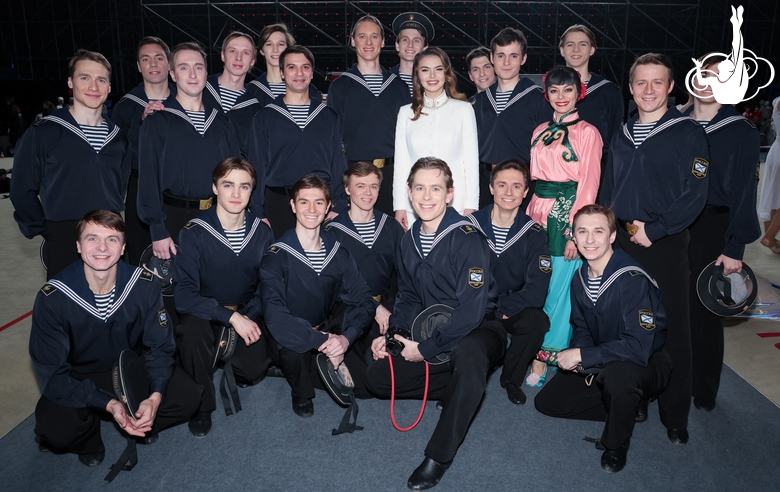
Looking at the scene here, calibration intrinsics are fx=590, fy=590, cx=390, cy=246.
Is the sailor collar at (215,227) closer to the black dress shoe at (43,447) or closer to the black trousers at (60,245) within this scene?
the black trousers at (60,245)

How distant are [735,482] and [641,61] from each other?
193 cm

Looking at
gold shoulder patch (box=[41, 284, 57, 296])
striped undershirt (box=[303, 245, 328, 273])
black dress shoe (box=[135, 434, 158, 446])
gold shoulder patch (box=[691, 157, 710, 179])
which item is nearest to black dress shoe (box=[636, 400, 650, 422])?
gold shoulder patch (box=[691, 157, 710, 179])

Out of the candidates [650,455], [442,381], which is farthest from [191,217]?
[650,455]

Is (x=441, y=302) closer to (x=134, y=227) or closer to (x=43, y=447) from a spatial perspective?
(x=43, y=447)

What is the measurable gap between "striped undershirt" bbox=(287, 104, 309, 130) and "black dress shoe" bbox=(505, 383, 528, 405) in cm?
192

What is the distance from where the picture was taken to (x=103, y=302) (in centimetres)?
258

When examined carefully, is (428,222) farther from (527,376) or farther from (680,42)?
(680,42)

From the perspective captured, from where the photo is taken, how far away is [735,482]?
2424 millimetres

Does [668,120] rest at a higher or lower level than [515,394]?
higher

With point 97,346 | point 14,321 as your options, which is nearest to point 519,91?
point 97,346

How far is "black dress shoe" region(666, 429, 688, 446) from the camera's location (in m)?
2.72

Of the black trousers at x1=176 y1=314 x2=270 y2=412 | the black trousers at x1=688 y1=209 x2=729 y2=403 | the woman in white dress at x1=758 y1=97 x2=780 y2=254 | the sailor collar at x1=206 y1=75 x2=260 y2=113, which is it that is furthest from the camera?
the woman in white dress at x1=758 y1=97 x2=780 y2=254

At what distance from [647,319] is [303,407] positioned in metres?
1.71

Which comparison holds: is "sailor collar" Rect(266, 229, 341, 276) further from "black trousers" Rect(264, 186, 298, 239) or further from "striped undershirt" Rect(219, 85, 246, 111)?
"striped undershirt" Rect(219, 85, 246, 111)
